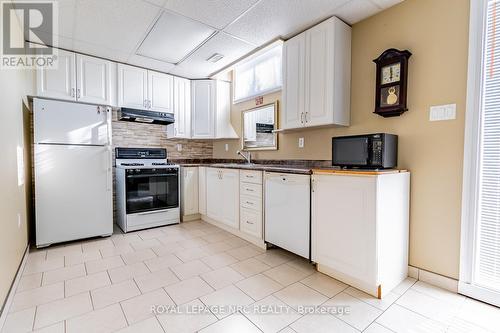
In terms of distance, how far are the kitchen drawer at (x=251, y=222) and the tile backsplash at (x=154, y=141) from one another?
195 cm

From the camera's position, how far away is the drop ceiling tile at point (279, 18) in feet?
7.27

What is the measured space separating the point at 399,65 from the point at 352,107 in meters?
0.55

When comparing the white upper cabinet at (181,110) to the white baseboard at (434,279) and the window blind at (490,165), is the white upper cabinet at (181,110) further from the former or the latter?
the window blind at (490,165)

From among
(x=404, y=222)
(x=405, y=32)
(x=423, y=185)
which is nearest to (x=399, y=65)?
(x=405, y=32)

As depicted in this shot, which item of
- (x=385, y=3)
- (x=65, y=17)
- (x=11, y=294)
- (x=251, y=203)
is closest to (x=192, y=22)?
(x=65, y=17)

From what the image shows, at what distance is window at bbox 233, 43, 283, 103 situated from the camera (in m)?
3.35

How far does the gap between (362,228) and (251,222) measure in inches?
53.3

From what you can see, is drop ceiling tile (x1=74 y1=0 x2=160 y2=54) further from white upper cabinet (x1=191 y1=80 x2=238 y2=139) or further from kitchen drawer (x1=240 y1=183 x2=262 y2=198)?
kitchen drawer (x1=240 y1=183 x2=262 y2=198)

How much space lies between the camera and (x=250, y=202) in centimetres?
287

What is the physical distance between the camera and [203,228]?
139 inches

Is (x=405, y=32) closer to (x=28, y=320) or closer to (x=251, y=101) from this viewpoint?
(x=251, y=101)

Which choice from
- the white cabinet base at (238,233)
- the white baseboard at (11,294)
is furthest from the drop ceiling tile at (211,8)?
the white baseboard at (11,294)

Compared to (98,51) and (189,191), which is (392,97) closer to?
(189,191)

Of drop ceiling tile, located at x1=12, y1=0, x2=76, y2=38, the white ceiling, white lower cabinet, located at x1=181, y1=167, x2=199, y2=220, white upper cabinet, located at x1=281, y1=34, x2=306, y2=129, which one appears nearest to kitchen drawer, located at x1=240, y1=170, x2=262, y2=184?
white upper cabinet, located at x1=281, y1=34, x2=306, y2=129
